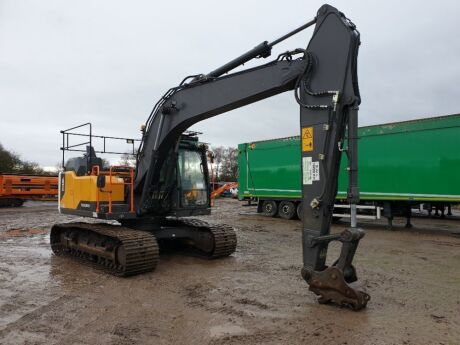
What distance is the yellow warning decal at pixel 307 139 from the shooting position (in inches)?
209

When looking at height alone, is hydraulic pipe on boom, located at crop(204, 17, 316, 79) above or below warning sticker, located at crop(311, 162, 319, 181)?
above

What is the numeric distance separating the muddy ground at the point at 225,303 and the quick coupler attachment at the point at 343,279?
15 centimetres

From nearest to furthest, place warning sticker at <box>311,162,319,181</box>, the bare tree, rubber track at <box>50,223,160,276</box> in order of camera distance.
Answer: warning sticker at <box>311,162,319,181</box>
rubber track at <box>50,223,160,276</box>
the bare tree

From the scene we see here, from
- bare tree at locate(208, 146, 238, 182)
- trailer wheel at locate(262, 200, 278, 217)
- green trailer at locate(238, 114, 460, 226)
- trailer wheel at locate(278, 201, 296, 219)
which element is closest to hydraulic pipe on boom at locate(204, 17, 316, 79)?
green trailer at locate(238, 114, 460, 226)

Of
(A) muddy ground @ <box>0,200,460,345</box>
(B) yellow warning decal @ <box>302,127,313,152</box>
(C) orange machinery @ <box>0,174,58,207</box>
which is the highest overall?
(B) yellow warning decal @ <box>302,127,313,152</box>

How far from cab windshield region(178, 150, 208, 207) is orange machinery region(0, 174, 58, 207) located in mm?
19918

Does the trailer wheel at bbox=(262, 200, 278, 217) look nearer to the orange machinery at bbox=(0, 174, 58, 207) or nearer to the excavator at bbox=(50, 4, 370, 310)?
the excavator at bbox=(50, 4, 370, 310)

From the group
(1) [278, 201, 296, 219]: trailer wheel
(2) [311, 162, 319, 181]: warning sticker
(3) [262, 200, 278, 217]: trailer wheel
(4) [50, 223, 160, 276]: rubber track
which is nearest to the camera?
(2) [311, 162, 319, 181]: warning sticker

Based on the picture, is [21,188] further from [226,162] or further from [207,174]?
[226,162]

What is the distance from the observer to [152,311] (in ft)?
17.0

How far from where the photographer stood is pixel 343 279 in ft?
15.7

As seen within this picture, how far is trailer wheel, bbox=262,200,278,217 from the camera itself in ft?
59.3

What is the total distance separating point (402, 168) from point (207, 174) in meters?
7.77

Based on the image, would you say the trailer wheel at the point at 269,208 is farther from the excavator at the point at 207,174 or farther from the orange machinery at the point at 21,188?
the orange machinery at the point at 21,188
